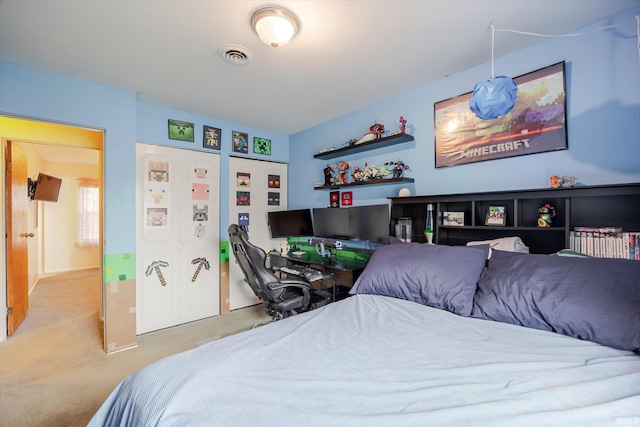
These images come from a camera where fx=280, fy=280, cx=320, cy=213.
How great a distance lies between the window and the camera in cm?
648

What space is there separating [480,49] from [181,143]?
3248 mm

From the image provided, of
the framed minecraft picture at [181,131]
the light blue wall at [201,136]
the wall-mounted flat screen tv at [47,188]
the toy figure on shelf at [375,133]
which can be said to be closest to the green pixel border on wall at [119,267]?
the light blue wall at [201,136]

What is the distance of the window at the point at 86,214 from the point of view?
648cm

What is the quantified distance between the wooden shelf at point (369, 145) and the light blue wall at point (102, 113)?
213 centimetres

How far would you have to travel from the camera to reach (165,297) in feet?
11.0

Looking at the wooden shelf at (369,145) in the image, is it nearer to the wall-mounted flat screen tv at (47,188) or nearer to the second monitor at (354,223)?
the second monitor at (354,223)

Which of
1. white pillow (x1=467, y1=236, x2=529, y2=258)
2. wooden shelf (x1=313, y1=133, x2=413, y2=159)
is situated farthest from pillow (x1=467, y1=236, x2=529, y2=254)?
wooden shelf (x1=313, y1=133, x2=413, y2=159)

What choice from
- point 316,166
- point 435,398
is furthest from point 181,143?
point 435,398

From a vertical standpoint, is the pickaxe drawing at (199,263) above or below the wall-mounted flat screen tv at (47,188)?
below

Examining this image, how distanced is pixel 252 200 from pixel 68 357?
2524 millimetres

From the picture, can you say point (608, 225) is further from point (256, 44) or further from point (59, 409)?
point (59, 409)

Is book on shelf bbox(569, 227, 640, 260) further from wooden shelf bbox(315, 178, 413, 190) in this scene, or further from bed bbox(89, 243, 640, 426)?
wooden shelf bbox(315, 178, 413, 190)

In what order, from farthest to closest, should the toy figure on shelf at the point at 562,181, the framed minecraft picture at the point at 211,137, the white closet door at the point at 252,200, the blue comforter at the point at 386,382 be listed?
the white closet door at the point at 252,200, the framed minecraft picture at the point at 211,137, the toy figure on shelf at the point at 562,181, the blue comforter at the point at 386,382

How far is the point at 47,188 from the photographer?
5625 mm
